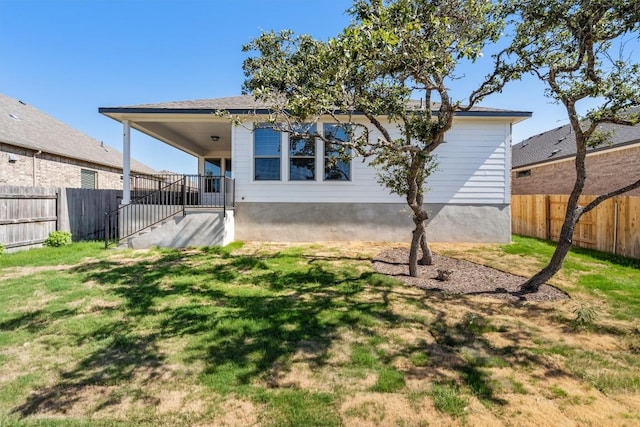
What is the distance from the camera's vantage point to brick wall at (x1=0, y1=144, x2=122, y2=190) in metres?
11.1

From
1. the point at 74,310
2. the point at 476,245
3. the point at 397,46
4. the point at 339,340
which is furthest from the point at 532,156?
the point at 74,310

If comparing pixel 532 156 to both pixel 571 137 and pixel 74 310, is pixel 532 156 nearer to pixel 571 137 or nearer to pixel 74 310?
pixel 571 137

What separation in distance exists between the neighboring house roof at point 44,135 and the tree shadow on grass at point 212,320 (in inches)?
373

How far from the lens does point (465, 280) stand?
567 cm

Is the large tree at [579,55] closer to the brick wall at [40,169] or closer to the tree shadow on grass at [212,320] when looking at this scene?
the tree shadow on grass at [212,320]

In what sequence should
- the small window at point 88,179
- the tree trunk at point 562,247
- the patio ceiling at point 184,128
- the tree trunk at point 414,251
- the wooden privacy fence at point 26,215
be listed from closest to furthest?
1. the tree trunk at point 562,247
2. the tree trunk at point 414,251
3. the wooden privacy fence at point 26,215
4. the patio ceiling at point 184,128
5. the small window at point 88,179

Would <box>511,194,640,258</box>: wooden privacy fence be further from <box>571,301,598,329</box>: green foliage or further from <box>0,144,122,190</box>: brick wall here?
<box>0,144,122,190</box>: brick wall

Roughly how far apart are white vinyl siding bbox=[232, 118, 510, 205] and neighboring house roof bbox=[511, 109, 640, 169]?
585 centimetres

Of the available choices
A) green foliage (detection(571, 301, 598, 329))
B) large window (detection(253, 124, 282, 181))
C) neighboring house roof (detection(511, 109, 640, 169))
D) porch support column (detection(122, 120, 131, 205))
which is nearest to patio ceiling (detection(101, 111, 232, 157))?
porch support column (detection(122, 120, 131, 205))

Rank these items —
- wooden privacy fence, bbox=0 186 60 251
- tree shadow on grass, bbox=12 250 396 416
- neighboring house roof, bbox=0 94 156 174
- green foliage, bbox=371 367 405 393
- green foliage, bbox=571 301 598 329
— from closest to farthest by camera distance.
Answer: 1. green foliage, bbox=371 367 405 393
2. tree shadow on grass, bbox=12 250 396 416
3. green foliage, bbox=571 301 598 329
4. wooden privacy fence, bbox=0 186 60 251
5. neighboring house roof, bbox=0 94 156 174

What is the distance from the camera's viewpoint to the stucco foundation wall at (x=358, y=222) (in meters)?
9.27

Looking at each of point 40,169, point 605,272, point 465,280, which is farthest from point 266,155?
point 40,169

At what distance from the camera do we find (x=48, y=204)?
8750mm

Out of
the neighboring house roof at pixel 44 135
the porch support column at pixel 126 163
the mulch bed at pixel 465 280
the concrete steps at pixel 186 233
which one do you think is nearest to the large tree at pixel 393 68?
the mulch bed at pixel 465 280
